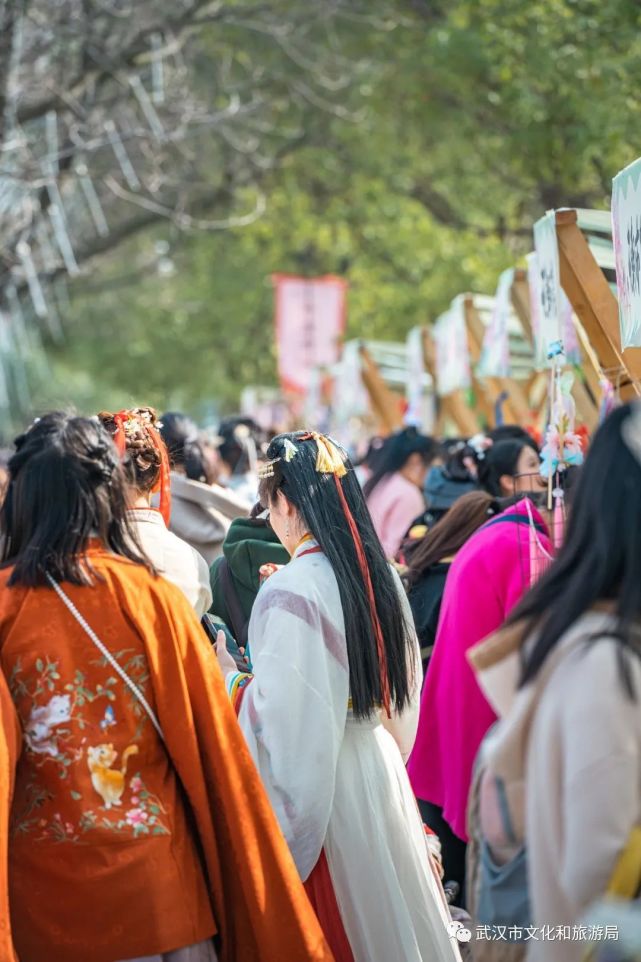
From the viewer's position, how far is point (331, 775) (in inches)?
149

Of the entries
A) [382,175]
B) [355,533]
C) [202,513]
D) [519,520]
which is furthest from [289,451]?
[382,175]

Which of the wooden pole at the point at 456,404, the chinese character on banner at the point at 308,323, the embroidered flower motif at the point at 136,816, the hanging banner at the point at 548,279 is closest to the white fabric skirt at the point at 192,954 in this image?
the embroidered flower motif at the point at 136,816

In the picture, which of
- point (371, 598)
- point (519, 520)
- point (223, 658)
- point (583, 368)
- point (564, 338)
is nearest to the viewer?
point (371, 598)

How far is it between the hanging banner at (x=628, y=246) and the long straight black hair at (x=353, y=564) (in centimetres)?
128

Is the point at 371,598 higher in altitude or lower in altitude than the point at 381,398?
higher

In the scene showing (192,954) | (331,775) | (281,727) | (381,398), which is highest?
(281,727)

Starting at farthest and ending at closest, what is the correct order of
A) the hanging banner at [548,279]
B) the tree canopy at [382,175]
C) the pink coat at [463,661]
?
1. the tree canopy at [382,175]
2. the hanging banner at [548,279]
3. the pink coat at [463,661]

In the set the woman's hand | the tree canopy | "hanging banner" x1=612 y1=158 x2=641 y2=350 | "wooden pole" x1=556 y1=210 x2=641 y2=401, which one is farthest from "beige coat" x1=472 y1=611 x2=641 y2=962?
the tree canopy

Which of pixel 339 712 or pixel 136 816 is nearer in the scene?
pixel 136 816

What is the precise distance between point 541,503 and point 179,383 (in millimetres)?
25889

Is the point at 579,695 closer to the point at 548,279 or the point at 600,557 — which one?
the point at 600,557

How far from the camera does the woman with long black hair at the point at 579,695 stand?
2422 mm

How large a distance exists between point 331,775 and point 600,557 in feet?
4.91

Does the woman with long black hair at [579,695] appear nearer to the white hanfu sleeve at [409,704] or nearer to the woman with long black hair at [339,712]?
the woman with long black hair at [339,712]
